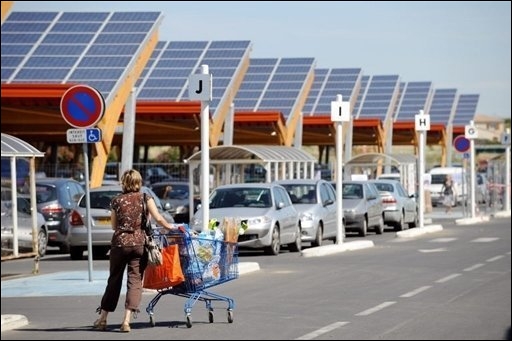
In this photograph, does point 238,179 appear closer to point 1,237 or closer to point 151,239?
point 1,237

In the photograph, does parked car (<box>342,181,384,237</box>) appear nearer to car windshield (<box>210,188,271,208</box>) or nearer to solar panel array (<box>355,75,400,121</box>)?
solar panel array (<box>355,75,400,121</box>)

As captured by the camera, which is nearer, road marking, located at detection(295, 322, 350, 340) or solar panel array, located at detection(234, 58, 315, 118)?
road marking, located at detection(295, 322, 350, 340)

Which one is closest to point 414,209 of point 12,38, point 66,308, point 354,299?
point 12,38

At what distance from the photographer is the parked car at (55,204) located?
1150 inches

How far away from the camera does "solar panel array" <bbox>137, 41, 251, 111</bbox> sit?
43.5 meters

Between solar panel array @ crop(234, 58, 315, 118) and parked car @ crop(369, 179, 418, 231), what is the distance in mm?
4062

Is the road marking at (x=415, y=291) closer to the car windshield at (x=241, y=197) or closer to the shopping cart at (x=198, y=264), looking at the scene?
the car windshield at (x=241, y=197)

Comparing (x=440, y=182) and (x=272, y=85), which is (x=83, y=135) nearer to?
(x=272, y=85)

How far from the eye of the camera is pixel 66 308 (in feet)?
44.0

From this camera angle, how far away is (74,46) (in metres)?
38.6

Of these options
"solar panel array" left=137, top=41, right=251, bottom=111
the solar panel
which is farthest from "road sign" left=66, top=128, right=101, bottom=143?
"solar panel array" left=137, top=41, right=251, bottom=111

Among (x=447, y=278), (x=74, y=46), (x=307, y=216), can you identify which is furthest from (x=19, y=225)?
(x=74, y=46)

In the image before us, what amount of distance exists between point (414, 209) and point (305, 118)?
4.68 m

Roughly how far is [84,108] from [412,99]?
45.0ft
